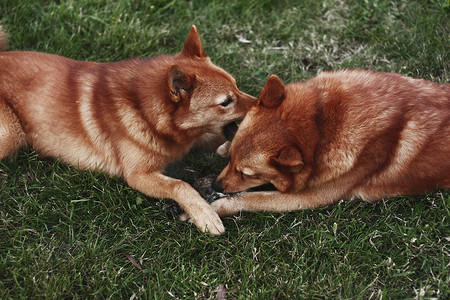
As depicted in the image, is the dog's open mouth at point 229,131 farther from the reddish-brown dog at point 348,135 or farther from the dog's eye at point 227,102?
the reddish-brown dog at point 348,135

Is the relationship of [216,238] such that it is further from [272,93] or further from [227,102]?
[272,93]

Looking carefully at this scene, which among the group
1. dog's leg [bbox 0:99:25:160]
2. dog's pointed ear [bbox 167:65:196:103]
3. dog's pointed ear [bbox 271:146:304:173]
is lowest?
dog's leg [bbox 0:99:25:160]

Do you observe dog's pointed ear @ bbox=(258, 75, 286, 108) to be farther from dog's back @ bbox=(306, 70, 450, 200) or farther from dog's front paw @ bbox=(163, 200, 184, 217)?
dog's front paw @ bbox=(163, 200, 184, 217)

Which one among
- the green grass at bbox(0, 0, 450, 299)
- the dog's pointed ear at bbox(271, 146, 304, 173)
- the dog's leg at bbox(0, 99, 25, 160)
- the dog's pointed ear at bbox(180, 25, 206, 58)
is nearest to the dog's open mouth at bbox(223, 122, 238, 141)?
the green grass at bbox(0, 0, 450, 299)

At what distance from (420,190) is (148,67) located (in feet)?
9.20

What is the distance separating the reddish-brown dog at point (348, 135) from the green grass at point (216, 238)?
1.18 ft

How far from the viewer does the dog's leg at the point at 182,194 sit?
13.3 feet

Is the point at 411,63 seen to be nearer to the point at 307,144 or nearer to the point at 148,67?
the point at 307,144

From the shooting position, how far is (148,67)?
423cm

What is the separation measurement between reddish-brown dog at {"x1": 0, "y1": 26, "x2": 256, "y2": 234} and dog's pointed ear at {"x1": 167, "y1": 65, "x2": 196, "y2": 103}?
1cm

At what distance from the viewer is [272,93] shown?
3.77 m

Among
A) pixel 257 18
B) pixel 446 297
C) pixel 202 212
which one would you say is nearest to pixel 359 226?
pixel 446 297

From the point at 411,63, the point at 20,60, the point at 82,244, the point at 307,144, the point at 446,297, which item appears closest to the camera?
the point at 446,297

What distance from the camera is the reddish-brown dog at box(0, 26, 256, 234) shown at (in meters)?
4.09
